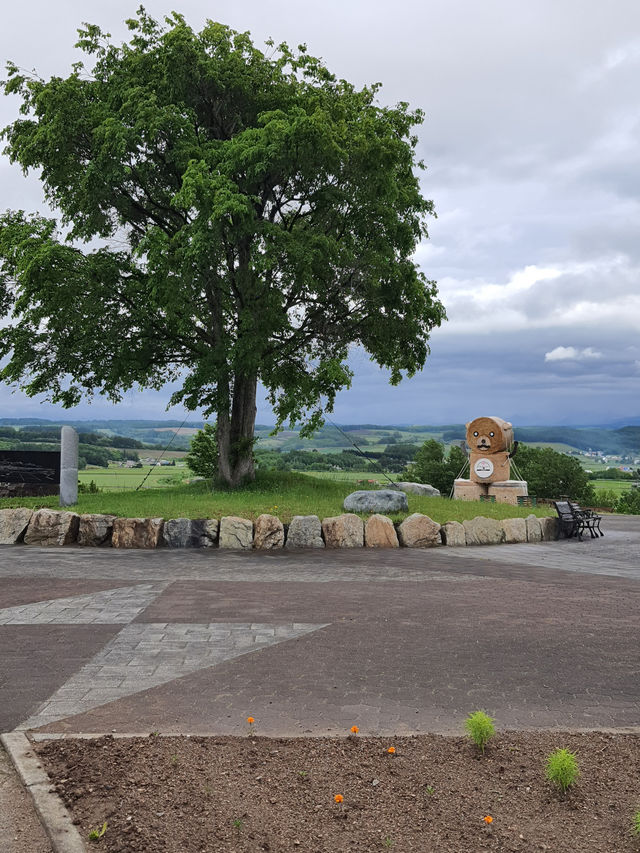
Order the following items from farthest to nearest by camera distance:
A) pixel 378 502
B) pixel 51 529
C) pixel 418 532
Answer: pixel 378 502 → pixel 418 532 → pixel 51 529

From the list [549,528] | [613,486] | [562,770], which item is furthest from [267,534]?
[613,486]

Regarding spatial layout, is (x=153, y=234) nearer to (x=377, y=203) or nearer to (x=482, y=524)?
(x=377, y=203)

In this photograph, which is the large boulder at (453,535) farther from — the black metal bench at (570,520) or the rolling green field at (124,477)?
the rolling green field at (124,477)

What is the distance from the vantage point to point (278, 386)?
24.5m

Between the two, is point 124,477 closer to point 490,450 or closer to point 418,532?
point 418,532

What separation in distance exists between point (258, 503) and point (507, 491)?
38.5ft

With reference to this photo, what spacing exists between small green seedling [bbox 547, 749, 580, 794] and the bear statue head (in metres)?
22.7

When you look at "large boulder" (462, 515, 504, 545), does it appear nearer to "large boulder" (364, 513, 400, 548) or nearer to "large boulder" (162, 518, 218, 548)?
"large boulder" (364, 513, 400, 548)

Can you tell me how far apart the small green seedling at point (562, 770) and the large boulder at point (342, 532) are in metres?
11.4

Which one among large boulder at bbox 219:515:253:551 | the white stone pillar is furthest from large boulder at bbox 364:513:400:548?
the white stone pillar

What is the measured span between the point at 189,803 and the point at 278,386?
2088 centimetres

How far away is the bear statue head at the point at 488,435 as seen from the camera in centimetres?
2619

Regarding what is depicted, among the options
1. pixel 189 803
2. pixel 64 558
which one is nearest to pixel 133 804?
pixel 189 803

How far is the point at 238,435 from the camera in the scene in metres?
23.1
